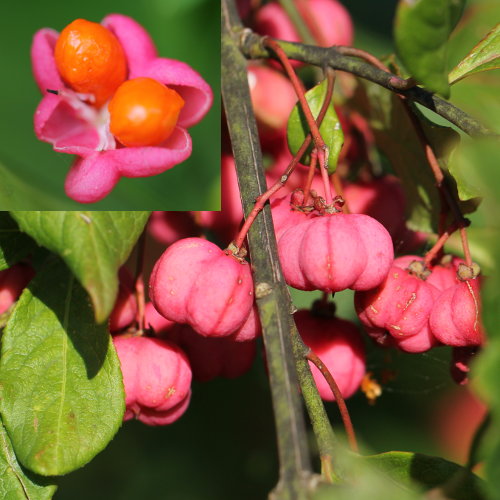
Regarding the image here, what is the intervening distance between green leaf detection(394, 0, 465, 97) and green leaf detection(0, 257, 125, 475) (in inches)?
17.4

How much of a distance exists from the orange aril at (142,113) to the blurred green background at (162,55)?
0.36 feet

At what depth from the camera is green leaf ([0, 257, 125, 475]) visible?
833 millimetres

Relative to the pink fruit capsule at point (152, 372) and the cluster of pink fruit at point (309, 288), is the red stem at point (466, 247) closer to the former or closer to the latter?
the cluster of pink fruit at point (309, 288)

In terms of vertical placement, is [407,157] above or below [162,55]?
above

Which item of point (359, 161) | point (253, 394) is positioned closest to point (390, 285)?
point (359, 161)

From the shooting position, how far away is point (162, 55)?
5.21 feet

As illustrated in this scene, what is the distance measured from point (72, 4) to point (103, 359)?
3.27 ft

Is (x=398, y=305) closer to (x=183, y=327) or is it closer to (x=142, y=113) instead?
(x=183, y=327)

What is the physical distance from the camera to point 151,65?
111cm

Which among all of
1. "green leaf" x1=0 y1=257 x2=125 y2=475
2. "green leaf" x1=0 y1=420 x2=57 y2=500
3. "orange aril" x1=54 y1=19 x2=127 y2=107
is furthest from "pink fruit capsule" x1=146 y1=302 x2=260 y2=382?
"orange aril" x1=54 y1=19 x2=127 y2=107

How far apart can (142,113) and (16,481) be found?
0.47 meters

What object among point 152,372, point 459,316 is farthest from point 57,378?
point 459,316

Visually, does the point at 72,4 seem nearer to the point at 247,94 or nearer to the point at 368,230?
the point at 247,94

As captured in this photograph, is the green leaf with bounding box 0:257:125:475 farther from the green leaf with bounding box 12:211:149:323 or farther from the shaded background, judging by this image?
the shaded background
